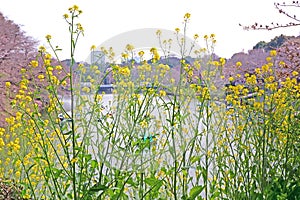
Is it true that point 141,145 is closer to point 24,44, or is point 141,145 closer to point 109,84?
point 109,84

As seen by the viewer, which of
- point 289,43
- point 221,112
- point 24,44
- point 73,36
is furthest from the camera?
point 24,44

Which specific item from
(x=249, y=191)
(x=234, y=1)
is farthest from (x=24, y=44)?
(x=249, y=191)

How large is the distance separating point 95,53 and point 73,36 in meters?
0.50

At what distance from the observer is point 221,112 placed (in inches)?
80.7

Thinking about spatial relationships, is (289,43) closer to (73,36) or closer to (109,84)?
(73,36)

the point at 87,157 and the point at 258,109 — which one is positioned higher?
the point at 258,109

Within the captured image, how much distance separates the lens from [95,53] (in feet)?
5.98

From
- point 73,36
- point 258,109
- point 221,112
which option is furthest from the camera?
point 221,112

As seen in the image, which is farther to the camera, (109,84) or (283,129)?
(109,84)

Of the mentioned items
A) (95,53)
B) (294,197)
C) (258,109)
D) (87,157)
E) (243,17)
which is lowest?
(294,197)

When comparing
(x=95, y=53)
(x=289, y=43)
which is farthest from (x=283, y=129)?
(x=95, y=53)

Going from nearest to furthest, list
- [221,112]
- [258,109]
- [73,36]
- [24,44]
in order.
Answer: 1. [73,36]
2. [258,109]
3. [221,112]
4. [24,44]

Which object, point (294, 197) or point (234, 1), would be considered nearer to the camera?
point (294, 197)

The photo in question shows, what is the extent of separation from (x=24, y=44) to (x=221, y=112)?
8756 millimetres
